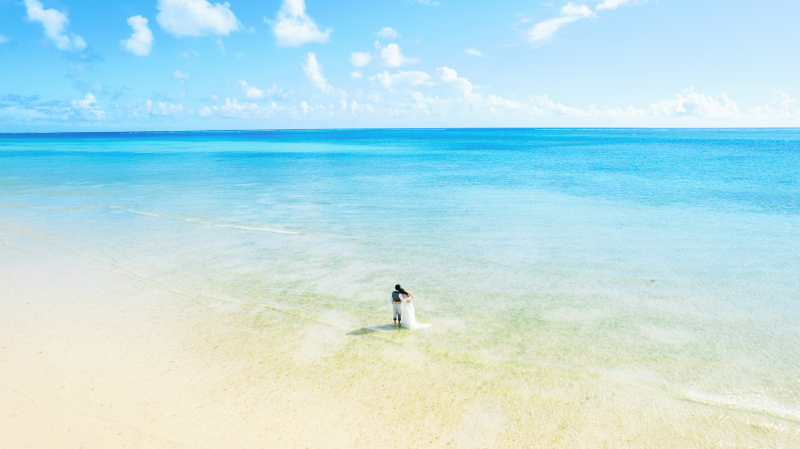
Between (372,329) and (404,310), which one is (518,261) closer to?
(404,310)

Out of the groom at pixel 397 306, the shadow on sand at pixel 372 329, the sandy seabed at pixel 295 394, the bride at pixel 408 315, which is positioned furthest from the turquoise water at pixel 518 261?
the sandy seabed at pixel 295 394

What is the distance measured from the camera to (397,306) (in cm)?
1416

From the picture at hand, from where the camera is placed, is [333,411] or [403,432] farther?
[333,411]

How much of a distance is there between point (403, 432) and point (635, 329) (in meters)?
9.00

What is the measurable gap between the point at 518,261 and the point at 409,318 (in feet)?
28.2

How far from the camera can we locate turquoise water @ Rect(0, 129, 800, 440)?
1284cm

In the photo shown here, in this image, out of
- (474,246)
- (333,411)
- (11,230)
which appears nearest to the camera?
(333,411)

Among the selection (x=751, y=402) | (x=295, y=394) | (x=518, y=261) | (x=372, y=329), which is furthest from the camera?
(x=518, y=261)

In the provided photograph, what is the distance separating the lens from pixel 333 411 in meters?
10.2

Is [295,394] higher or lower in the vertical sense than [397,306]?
lower

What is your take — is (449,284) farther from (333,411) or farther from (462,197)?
(462,197)

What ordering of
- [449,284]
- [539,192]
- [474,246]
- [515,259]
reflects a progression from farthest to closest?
[539,192] → [474,246] → [515,259] → [449,284]

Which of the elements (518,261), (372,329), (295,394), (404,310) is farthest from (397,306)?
(518,261)

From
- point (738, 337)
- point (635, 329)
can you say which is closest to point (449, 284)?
point (635, 329)
